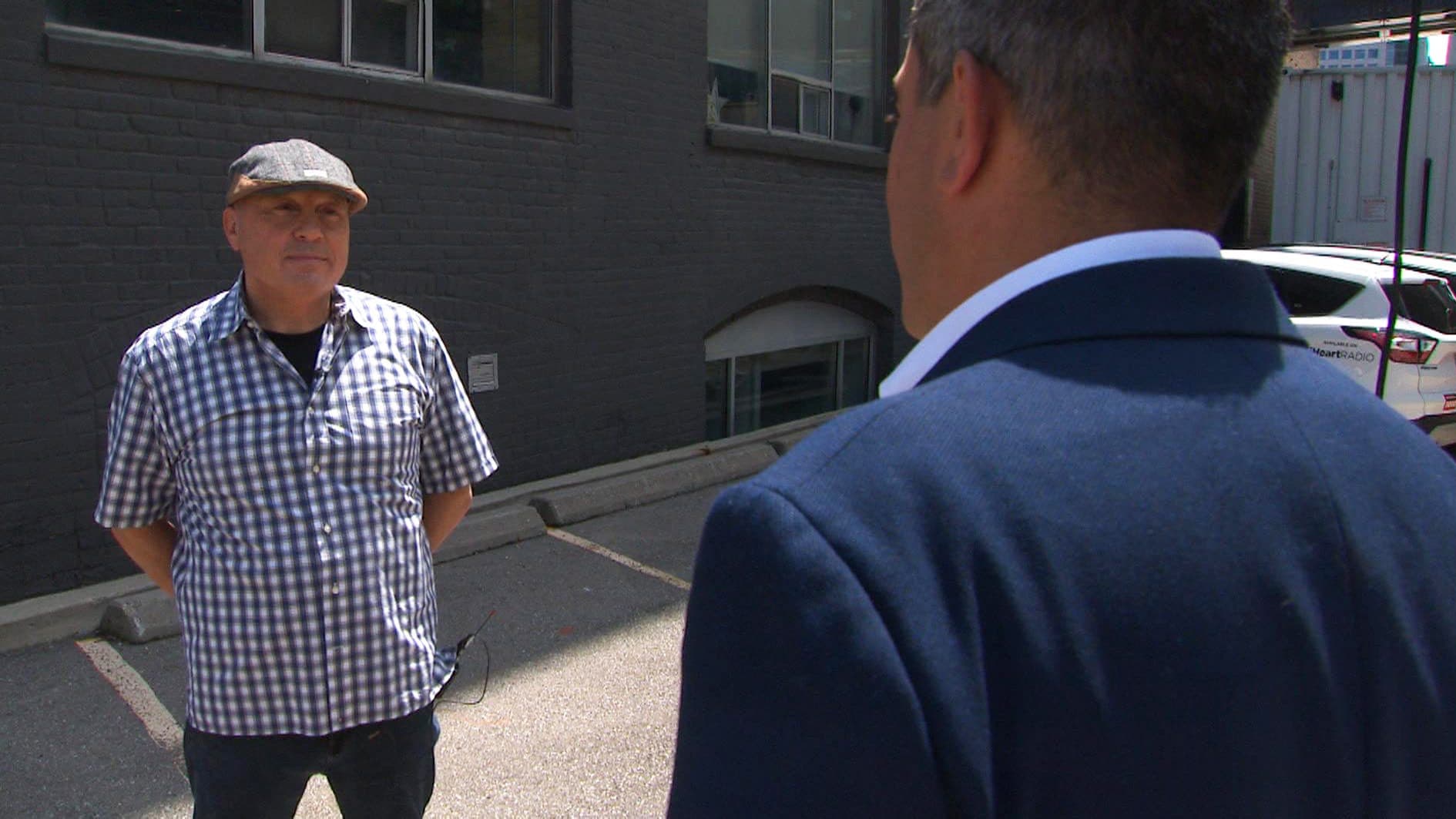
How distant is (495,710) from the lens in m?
4.69

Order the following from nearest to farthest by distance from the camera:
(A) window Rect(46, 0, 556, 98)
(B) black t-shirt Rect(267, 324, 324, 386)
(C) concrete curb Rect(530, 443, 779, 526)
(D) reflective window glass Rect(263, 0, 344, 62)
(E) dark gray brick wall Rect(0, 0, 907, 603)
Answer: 1. (B) black t-shirt Rect(267, 324, 324, 386)
2. (E) dark gray brick wall Rect(0, 0, 907, 603)
3. (A) window Rect(46, 0, 556, 98)
4. (D) reflective window glass Rect(263, 0, 344, 62)
5. (C) concrete curb Rect(530, 443, 779, 526)

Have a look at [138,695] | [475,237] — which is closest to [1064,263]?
[138,695]

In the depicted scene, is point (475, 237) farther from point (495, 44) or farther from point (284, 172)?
point (284, 172)

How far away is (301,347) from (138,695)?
265cm

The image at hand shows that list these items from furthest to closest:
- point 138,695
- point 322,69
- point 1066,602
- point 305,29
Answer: point 305,29, point 322,69, point 138,695, point 1066,602

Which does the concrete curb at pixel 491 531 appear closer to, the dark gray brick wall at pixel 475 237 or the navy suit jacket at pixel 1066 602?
the dark gray brick wall at pixel 475 237

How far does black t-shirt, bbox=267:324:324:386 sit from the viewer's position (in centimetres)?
259

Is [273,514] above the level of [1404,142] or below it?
below

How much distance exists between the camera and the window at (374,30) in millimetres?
5566

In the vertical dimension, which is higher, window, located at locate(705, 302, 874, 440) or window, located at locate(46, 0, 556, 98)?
window, located at locate(46, 0, 556, 98)

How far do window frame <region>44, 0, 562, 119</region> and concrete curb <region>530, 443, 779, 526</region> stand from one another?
87.7 inches

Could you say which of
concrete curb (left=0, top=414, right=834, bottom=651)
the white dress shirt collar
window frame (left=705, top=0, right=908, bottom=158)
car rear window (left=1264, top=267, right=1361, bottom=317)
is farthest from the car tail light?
the white dress shirt collar

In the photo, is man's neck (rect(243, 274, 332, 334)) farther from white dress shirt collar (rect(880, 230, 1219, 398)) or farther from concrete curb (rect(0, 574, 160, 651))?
concrete curb (rect(0, 574, 160, 651))

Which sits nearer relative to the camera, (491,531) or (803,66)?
(491,531)
